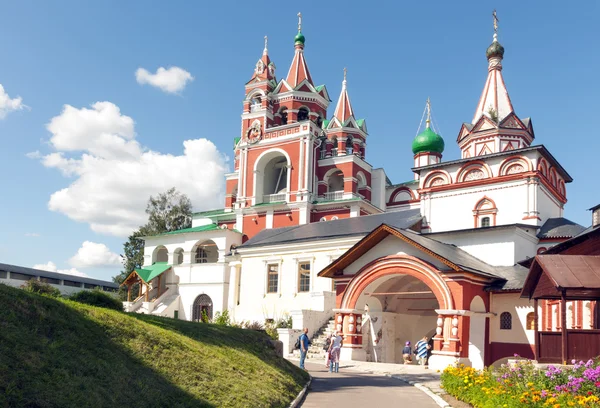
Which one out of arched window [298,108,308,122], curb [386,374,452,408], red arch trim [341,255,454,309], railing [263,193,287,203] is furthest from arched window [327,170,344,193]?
curb [386,374,452,408]

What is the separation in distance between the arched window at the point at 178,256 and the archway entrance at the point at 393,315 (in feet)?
70.9

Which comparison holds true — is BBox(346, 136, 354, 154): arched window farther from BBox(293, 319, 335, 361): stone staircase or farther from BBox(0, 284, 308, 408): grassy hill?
BBox(0, 284, 308, 408): grassy hill

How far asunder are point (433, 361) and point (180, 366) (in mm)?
12784

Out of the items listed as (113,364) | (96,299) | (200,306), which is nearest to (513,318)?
(96,299)

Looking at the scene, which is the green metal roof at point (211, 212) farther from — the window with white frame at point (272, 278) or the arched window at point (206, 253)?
the window with white frame at point (272, 278)

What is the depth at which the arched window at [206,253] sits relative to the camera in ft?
143

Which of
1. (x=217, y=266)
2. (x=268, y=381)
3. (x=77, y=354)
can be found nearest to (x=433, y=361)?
(x=268, y=381)

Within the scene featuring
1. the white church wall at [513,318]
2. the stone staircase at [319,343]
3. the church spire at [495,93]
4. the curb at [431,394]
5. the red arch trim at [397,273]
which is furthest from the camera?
the church spire at [495,93]

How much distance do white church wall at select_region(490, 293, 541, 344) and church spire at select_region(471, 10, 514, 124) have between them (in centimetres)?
1306

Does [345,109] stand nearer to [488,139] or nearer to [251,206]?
[251,206]

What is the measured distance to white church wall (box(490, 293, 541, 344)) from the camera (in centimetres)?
2114

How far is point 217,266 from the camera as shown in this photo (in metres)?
39.2

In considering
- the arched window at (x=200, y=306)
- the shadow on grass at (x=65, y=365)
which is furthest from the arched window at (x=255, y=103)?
the shadow on grass at (x=65, y=365)

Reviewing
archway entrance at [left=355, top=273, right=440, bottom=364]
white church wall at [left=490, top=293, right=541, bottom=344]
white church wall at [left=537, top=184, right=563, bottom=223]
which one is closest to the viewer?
white church wall at [left=490, top=293, right=541, bottom=344]
